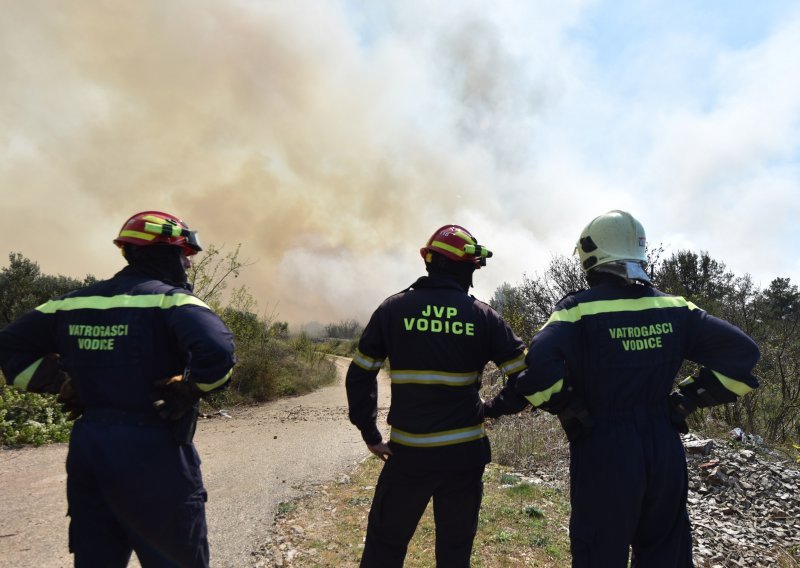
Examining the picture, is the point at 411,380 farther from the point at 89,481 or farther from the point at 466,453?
the point at 89,481

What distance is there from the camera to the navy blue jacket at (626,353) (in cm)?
234

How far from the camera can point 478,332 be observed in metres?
2.69

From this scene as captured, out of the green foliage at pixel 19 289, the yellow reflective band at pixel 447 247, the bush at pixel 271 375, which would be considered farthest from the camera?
the green foliage at pixel 19 289

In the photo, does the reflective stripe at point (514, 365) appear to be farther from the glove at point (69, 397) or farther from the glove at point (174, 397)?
the glove at point (69, 397)

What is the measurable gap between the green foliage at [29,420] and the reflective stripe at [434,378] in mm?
7355

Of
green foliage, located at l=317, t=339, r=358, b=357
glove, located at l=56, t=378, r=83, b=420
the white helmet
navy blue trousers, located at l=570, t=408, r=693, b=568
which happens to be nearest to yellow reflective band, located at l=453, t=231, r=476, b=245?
the white helmet

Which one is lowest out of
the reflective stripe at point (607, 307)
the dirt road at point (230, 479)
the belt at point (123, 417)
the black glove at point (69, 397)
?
the dirt road at point (230, 479)

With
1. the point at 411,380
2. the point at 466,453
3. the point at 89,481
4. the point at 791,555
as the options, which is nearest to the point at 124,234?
the point at 89,481

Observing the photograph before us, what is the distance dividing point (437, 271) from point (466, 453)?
3.51ft

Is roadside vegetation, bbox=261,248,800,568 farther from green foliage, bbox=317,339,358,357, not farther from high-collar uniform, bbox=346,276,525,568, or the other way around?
green foliage, bbox=317,339,358,357

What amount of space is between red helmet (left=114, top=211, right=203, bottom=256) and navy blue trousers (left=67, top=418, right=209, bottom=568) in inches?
37.0

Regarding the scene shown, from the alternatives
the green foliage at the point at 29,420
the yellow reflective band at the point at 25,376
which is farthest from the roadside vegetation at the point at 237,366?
the yellow reflective band at the point at 25,376

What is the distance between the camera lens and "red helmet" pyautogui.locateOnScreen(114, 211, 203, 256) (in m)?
2.53

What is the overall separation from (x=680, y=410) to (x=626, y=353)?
45 cm
